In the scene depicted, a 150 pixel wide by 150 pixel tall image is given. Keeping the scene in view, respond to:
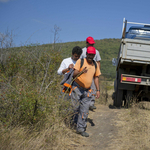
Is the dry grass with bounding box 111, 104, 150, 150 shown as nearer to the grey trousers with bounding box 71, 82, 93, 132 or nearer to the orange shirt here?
the grey trousers with bounding box 71, 82, 93, 132

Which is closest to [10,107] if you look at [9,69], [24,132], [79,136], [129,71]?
[24,132]

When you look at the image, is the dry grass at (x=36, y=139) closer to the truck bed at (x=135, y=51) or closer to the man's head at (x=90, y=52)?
the man's head at (x=90, y=52)

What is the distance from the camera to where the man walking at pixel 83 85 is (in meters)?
3.95

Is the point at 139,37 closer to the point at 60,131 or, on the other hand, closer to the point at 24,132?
the point at 60,131

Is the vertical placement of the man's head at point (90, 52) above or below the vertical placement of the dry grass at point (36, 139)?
above

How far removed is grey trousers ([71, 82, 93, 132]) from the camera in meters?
4.02

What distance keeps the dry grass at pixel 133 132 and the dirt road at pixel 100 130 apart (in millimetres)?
136

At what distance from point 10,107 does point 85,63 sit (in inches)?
62.6

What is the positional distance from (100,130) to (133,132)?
74 centimetres

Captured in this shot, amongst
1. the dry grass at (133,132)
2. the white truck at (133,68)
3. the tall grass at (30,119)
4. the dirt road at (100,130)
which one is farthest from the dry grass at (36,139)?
the white truck at (133,68)

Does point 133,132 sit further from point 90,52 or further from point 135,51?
point 135,51

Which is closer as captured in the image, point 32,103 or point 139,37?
point 32,103

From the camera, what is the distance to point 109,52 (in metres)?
39.6

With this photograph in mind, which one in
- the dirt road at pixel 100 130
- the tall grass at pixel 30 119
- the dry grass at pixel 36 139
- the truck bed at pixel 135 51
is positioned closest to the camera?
the dry grass at pixel 36 139
